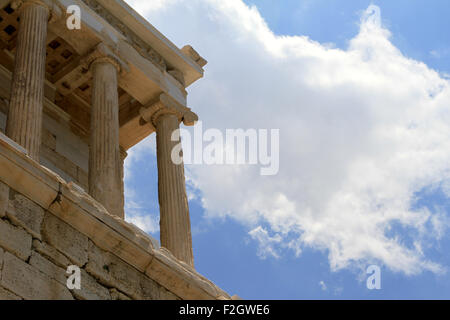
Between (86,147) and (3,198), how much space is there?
36.5 feet

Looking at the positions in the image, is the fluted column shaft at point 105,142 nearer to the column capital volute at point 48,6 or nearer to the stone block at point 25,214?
the column capital volute at point 48,6

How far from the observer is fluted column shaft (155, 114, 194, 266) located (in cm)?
1892

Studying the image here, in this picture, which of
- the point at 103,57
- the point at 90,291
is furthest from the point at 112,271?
the point at 103,57

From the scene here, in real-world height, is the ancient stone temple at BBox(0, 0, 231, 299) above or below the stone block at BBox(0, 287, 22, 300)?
above

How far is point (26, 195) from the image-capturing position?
12562 millimetres

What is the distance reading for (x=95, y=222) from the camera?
1312 cm

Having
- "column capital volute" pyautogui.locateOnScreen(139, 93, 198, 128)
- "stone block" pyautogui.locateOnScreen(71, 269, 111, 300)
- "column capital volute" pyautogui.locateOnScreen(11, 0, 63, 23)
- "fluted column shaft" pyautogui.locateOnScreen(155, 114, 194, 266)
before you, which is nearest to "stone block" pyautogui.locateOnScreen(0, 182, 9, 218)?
"stone block" pyautogui.locateOnScreen(71, 269, 111, 300)

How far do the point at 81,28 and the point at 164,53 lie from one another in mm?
3411

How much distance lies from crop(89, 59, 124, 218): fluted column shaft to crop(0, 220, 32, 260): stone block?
4691mm

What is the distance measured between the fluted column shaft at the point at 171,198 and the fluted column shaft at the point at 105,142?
122 centimetres

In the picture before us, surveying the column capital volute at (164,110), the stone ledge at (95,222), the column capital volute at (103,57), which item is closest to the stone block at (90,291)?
the stone ledge at (95,222)

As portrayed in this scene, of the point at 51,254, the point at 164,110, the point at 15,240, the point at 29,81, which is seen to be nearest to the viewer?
the point at 15,240

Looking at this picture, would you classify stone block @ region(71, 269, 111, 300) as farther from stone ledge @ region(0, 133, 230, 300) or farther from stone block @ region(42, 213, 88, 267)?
stone ledge @ region(0, 133, 230, 300)

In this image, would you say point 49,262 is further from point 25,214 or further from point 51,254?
point 25,214
